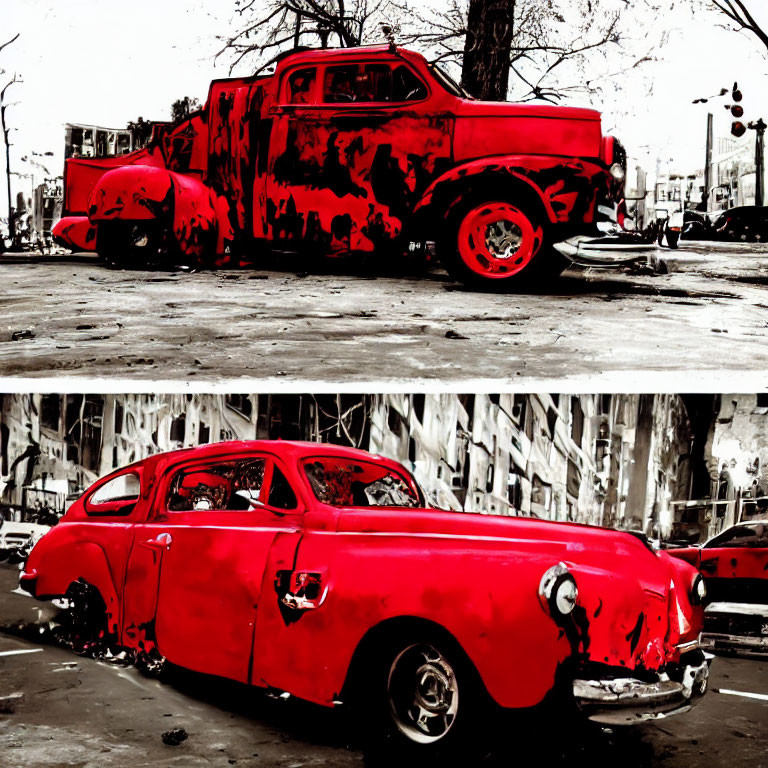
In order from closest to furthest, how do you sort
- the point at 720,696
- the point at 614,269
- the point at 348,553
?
the point at 348,553
the point at 720,696
the point at 614,269

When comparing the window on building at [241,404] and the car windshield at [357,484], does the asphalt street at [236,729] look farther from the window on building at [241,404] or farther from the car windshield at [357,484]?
the window on building at [241,404]

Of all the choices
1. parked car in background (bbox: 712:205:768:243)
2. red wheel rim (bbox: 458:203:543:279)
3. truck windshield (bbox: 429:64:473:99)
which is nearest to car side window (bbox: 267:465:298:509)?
red wheel rim (bbox: 458:203:543:279)

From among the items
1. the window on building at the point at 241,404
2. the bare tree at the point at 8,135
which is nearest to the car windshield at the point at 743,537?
the window on building at the point at 241,404

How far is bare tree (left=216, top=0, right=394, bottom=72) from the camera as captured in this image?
13.5 ft

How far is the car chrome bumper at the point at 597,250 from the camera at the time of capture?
4.07 m

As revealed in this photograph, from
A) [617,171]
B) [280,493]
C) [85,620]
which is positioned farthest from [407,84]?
[85,620]

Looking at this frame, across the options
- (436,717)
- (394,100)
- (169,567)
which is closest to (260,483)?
(169,567)

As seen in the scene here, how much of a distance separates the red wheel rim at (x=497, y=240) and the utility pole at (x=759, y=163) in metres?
0.97

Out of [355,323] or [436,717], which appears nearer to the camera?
[436,717]

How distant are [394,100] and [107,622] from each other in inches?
98.9

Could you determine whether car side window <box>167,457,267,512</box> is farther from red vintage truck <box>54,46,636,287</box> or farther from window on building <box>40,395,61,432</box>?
red vintage truck <box>54,46,636,287</box>

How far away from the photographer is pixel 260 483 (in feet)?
11.8

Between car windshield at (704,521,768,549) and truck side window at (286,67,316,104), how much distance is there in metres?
2.60

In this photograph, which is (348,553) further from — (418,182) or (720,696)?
(418,182)
